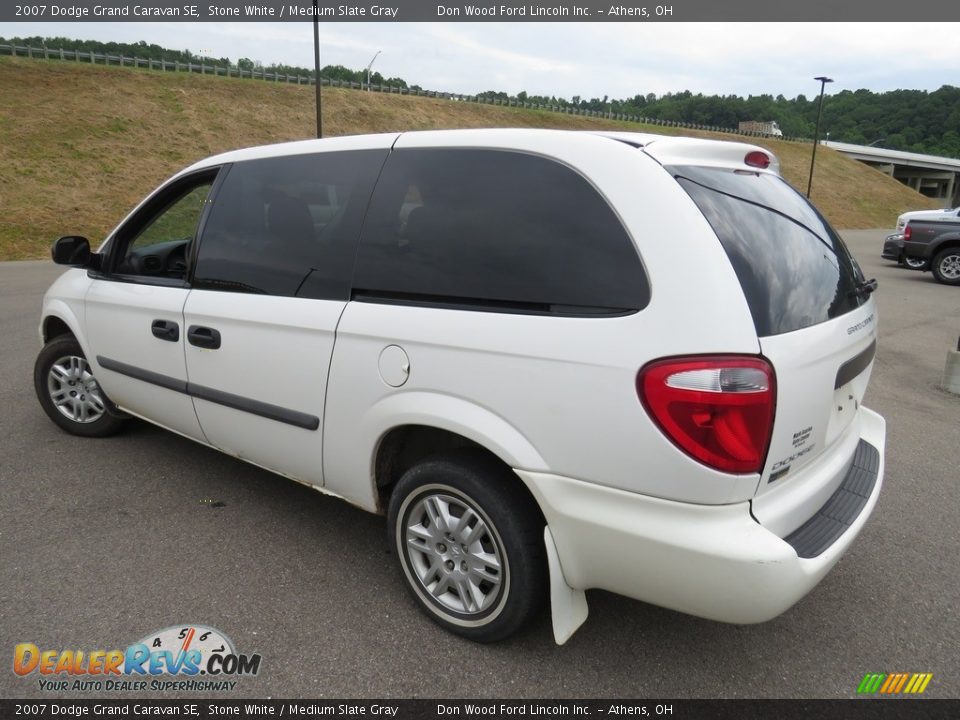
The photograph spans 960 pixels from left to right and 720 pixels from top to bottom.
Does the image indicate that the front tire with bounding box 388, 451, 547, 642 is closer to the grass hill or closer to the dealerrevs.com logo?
the dealerrevs.com logo

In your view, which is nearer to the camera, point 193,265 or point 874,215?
point 193,265

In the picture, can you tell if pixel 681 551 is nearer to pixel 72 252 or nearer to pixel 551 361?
pixel 551 361

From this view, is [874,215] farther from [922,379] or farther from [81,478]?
[81,478]

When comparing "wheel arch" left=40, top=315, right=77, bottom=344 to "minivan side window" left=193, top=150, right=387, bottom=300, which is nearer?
"minivan side window" left=193, top=150, right=387, bottom=300

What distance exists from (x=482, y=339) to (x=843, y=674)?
5.65 feet

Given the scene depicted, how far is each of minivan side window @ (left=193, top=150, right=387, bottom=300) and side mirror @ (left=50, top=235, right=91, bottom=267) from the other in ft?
3.49

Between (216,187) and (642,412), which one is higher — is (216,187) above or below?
above

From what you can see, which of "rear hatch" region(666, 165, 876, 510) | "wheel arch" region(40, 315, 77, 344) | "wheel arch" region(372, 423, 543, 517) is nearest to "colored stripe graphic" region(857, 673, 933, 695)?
"rear hatch" region(666, 165, 876, 510)

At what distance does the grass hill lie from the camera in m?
21.7

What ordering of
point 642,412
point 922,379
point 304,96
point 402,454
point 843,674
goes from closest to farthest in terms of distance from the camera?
point 642,412
point 843,674
point 402,454
point 922,379
point 304,96

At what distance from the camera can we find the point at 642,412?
1806 mm

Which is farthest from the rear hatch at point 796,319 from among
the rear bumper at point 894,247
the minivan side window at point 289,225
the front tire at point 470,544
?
the rear bumper at point 894,247

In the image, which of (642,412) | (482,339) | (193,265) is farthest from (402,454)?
(193,265)
